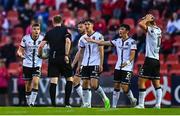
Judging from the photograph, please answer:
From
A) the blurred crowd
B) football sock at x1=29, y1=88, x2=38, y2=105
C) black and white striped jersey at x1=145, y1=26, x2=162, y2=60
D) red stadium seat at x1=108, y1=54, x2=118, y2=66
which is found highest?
the blurred crowd

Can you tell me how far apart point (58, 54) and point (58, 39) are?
38 centimetres

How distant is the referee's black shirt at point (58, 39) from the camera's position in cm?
2033

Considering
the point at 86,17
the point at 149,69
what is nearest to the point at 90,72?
the point at 149,69

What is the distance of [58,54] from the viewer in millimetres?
20406

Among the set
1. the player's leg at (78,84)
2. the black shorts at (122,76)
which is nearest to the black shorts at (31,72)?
the player's leg at (78,84)

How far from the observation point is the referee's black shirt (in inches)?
800

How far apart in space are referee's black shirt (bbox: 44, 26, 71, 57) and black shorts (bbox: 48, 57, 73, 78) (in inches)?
6.1

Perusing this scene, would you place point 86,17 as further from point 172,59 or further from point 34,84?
point 34,84

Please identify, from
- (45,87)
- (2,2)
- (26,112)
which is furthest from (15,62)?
(26,112)

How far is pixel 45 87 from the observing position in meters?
26.9

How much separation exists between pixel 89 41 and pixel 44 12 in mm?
10807

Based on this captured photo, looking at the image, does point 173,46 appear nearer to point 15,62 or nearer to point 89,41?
point 15,62

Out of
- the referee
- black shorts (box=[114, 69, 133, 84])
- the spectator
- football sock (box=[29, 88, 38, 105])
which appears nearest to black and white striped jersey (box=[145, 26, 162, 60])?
black shorts (box=[114, 69, 133, 84])

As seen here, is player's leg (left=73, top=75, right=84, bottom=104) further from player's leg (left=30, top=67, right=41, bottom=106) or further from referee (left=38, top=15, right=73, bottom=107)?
player's leg (left=30, top=67, right=41, bottom=106)
